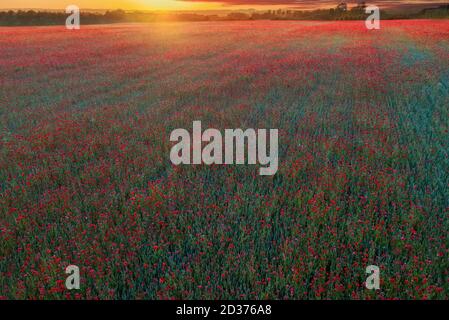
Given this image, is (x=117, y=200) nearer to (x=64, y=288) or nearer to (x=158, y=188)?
(x=158, y=188)

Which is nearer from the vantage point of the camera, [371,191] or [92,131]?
[371,191]

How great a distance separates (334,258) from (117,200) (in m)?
3.17

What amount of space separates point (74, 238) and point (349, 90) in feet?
36.8

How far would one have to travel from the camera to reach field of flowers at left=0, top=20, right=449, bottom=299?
4.00 m

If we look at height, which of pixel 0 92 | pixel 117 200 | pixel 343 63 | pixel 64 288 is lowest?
pixel 64 288

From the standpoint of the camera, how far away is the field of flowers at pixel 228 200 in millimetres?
4000

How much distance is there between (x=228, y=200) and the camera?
5.60m

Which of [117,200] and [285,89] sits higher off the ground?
[285,89]

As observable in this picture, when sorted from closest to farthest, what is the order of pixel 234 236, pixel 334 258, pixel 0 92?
pixel 334 258 → pixel 234 236 → pixel 0 92

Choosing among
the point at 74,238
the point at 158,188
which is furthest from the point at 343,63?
the point at 74,238

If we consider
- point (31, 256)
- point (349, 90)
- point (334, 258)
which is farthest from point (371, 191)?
Result: point (349, 90)

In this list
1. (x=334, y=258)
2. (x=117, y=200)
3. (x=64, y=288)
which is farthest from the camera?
(x=117, y=200)

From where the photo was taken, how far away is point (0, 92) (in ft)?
48.8

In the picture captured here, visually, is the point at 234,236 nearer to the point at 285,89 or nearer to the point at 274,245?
the point at 274,245
